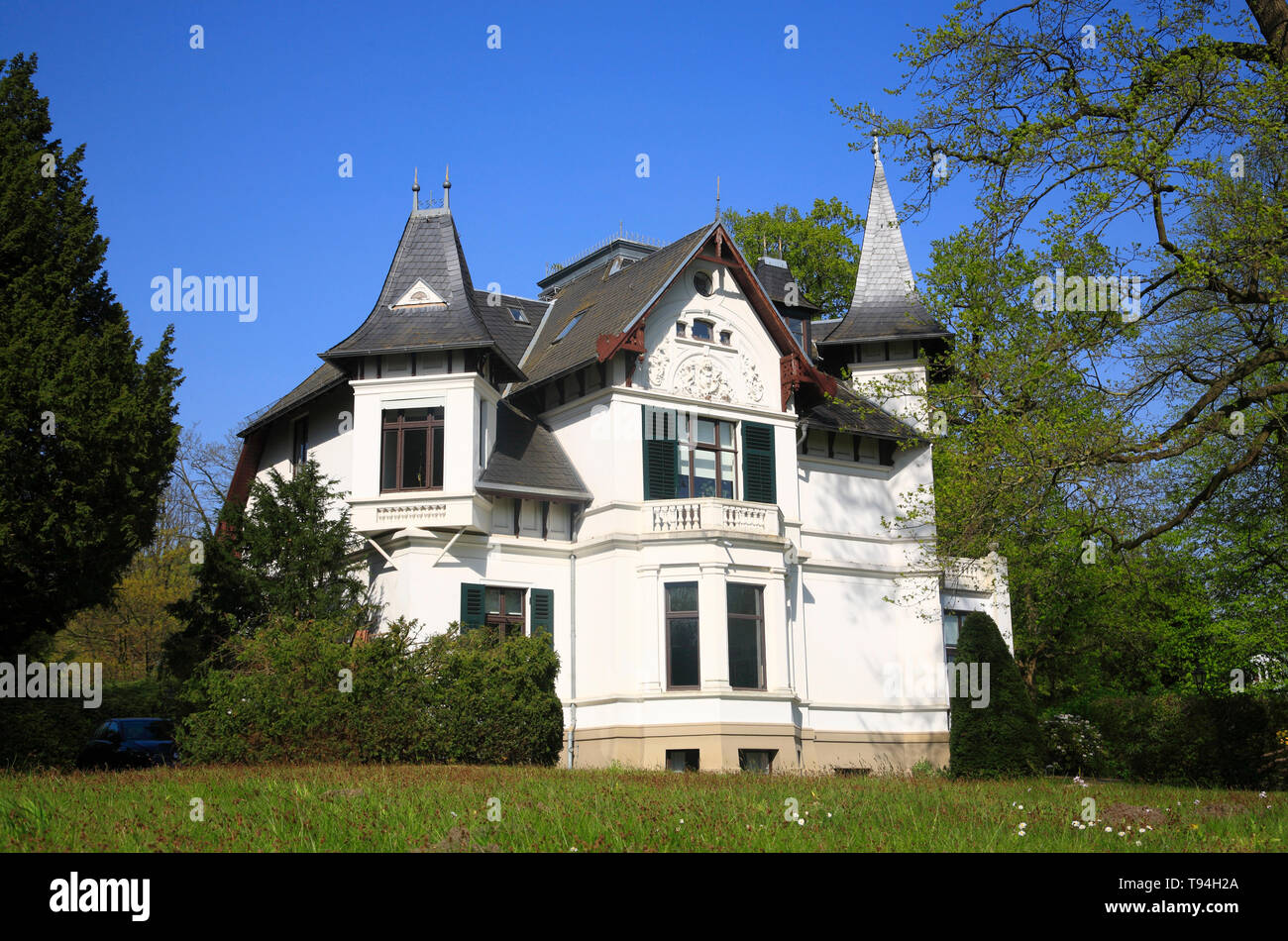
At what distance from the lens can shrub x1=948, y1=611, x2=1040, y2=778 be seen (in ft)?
74.8

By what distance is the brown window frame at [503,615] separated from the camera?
2370 centimetres

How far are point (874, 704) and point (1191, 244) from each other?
45.1 ft

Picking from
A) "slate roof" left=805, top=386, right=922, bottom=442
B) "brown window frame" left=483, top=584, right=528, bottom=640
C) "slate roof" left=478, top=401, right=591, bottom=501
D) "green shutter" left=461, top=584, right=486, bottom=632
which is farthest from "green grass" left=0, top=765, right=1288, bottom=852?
"slate roof" left=805, top=386, right=922, bottom=442

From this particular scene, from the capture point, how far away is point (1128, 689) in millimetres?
39625

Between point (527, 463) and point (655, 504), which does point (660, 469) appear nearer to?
point (655, 504)

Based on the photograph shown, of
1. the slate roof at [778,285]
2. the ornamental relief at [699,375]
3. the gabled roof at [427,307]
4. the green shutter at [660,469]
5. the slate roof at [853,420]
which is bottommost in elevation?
the green shutter at [660,469]

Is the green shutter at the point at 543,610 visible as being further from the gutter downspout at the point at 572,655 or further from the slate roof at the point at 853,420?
the slate roof at the point at 853,420

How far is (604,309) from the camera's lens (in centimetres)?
2642

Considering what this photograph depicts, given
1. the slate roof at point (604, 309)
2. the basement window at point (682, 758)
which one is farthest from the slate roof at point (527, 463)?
the basement window at point (682, 758)

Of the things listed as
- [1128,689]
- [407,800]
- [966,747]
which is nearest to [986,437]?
[966,747]

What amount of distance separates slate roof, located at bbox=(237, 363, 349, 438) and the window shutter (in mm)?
8592

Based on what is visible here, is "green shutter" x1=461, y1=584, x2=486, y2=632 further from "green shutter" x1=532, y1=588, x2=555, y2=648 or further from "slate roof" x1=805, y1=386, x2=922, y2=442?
"slate roof" x1=805, y1=386, x2=922, y2=442

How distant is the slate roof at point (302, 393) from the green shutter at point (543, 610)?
600 cm

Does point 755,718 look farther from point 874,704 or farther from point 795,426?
point 795,426
